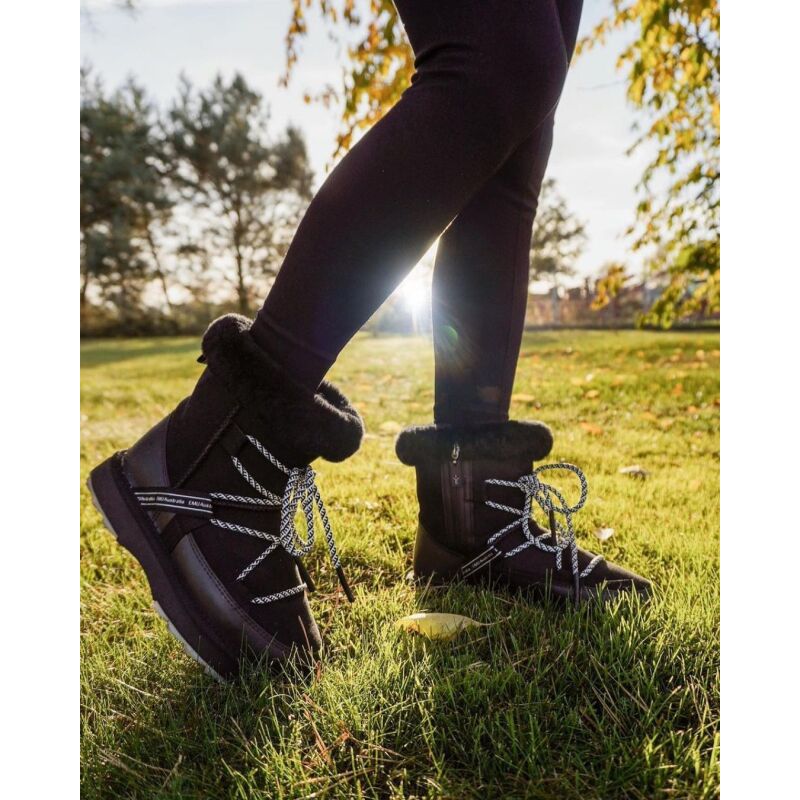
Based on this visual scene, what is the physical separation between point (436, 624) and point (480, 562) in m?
0.21

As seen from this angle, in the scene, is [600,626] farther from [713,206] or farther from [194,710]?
[713,206]

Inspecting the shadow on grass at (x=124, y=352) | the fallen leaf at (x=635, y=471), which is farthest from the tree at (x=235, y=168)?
the fallen leaf at (x=635, y=471)

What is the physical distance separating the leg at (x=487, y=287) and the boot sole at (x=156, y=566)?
53 centimetres

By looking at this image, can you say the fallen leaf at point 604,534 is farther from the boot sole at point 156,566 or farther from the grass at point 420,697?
the boot sole at point 156,566

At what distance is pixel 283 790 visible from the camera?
69 cm

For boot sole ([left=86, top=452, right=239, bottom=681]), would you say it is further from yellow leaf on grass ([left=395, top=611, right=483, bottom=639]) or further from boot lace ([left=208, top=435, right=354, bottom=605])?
yellow leaf on grass ([left=395, top=611, right=483, bottom=639])

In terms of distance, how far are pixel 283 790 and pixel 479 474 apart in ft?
1.97

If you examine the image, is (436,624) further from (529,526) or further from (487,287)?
(487,287)

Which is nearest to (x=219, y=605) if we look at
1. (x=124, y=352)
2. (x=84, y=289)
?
(x=124, y=352)

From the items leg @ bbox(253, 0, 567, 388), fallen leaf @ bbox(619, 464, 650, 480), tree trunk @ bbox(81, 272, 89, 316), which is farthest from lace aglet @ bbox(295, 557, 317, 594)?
tree trunk @ bbox(81, 272, 89, 316)

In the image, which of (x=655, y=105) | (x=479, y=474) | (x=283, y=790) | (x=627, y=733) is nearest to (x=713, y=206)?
(x=655, y=105)

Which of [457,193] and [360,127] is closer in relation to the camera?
[457,193]

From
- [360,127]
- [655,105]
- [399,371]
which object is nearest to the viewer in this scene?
[360,127]

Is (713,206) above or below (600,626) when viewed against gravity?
above
